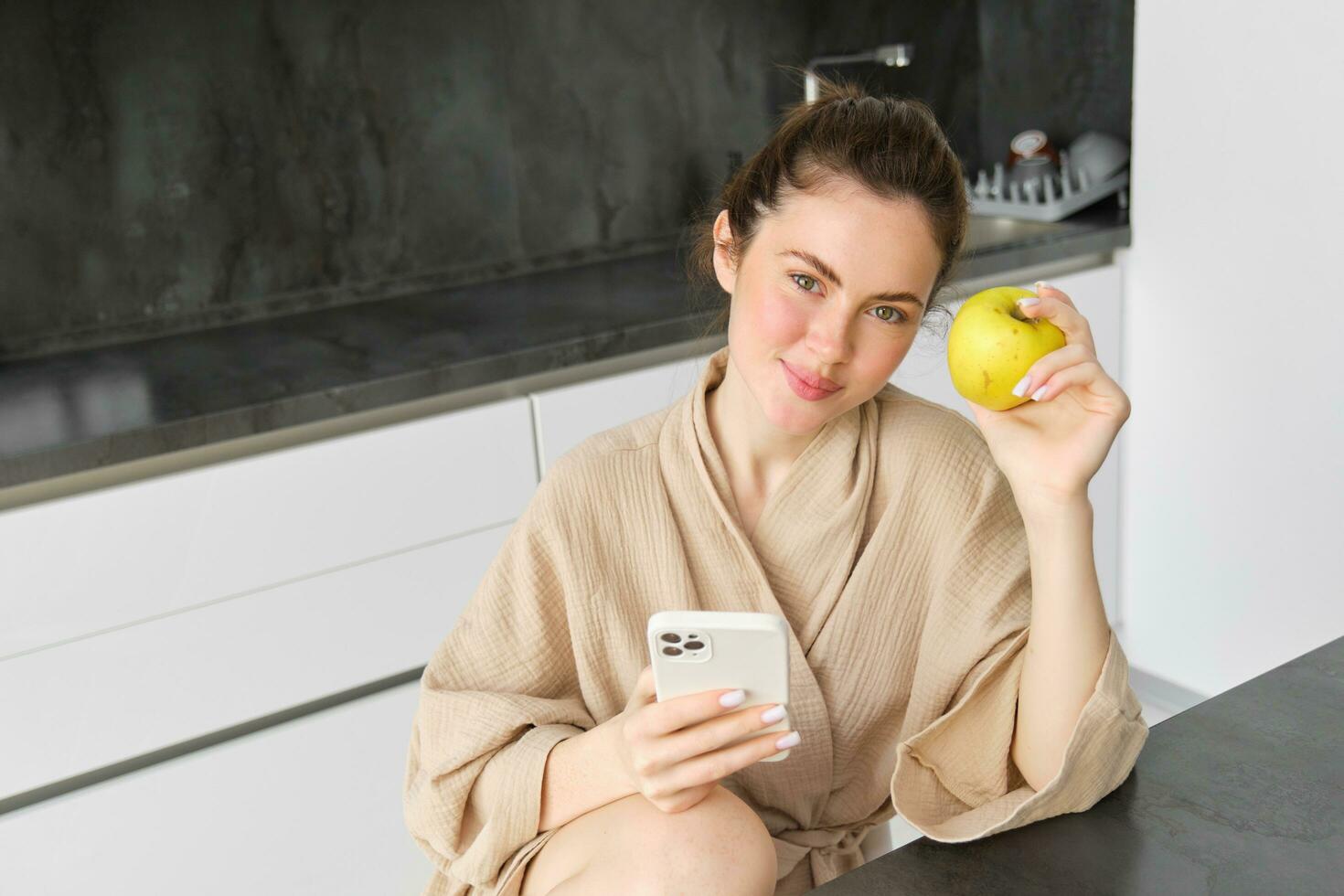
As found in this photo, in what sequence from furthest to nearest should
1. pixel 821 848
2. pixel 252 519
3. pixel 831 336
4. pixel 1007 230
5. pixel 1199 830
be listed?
pixel 1007 230 → pixel 252 519 → pixel 821 848 → pixel 831 336 → pixel 1199 830

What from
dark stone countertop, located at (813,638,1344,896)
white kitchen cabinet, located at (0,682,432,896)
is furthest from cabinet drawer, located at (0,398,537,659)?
dark stone countertop, located at (813,638,1344,896)

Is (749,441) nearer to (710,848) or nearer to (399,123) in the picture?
(710,848)

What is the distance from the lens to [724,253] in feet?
4.23

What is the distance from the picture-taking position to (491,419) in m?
1.85

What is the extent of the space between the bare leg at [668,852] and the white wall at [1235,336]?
1.48 meters

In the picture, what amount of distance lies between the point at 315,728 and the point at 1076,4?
1.94 metres

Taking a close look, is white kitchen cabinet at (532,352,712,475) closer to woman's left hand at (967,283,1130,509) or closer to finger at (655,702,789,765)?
woman's left hand at (967,283,1130,509)

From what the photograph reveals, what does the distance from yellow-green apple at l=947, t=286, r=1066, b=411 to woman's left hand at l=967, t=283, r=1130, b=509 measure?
14 millimetres

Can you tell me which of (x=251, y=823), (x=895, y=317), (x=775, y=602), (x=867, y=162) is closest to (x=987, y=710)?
(x=775, y=602)

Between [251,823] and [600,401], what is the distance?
0.73 meters

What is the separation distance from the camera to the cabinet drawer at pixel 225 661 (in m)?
1.62

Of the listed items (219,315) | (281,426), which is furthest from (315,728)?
(219,315)

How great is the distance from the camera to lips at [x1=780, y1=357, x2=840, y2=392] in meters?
1.14

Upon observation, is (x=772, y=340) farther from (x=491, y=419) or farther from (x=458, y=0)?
(x=458, y=0)
